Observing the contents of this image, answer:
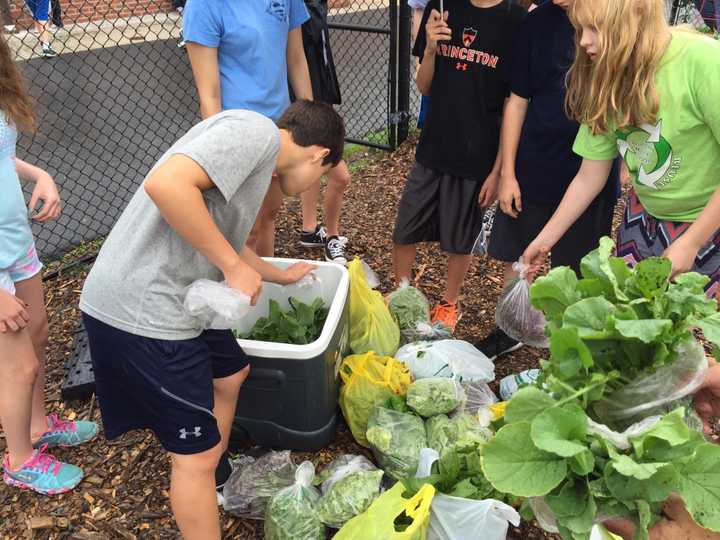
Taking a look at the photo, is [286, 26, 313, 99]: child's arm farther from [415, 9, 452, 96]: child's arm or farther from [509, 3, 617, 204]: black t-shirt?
[509, 3, 617, 204]: black t-shirt

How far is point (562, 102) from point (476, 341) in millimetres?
1292

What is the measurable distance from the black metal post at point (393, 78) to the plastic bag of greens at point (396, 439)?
340 centimetres

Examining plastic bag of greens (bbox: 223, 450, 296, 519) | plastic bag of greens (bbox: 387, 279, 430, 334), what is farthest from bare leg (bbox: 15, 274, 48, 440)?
plastic bag of greens (bbox: 387, 279, 430, 334)

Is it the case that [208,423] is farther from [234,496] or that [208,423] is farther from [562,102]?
[562,102]

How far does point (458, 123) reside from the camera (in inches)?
105

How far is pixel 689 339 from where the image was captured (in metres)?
1.05

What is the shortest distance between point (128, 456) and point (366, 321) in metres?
1.11

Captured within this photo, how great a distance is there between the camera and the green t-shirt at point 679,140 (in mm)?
1680

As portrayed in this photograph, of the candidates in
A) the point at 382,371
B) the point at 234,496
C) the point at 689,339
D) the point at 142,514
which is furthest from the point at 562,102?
the point at 142,514

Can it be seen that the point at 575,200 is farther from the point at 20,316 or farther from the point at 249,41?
the point at 20,316

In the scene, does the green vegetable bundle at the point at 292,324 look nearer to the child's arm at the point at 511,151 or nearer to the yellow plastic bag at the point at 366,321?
the yellow plastic bag at the point at 366,321

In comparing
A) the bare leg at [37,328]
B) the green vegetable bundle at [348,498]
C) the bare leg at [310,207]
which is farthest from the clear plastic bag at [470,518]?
the bare leg at [310,207]

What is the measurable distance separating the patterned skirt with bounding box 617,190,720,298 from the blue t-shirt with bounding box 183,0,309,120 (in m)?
1.59

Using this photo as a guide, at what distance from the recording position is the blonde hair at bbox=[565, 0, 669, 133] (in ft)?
5.49
